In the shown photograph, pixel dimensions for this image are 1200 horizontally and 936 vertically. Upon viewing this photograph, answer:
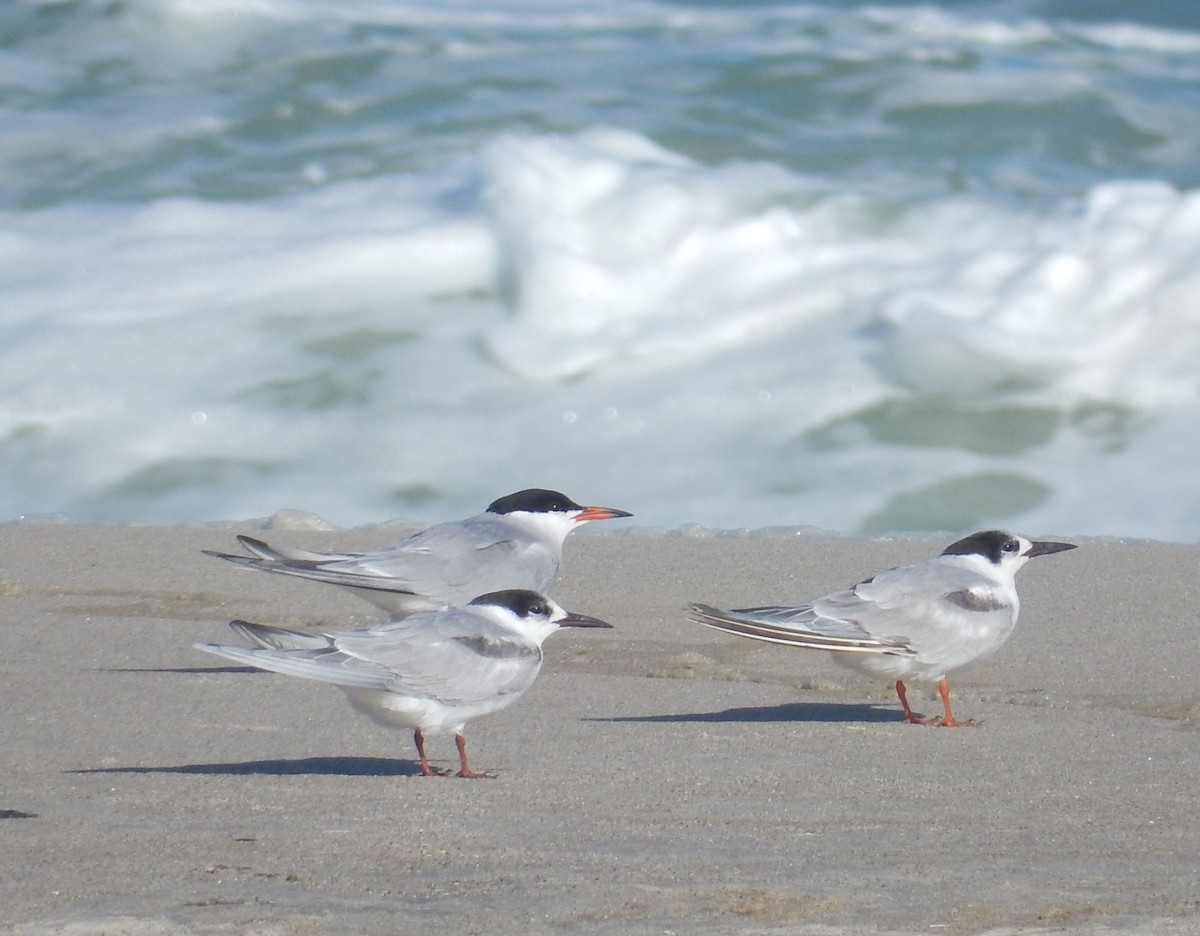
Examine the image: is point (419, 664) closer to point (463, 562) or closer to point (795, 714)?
point (795, 714)

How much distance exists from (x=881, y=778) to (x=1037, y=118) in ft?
31.3

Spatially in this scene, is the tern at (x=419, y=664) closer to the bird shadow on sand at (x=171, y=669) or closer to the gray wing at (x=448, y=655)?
the gray wing at (x=448, y=655)

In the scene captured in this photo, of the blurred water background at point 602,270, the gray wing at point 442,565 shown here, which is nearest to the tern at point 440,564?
the gray wing at point 442,565

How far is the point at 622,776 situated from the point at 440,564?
4.66 ft

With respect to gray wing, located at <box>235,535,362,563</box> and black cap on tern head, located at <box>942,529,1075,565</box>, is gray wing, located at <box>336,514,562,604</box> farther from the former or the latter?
black cap on tern head, located at <box>942,529,1075,565</box>

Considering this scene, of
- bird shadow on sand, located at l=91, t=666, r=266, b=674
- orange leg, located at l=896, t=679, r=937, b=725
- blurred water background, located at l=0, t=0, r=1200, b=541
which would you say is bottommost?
blurred water background, located at l=0, t=0, r=1200, b=541

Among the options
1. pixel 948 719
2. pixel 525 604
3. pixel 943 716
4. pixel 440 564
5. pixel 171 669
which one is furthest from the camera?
pixel 440 564

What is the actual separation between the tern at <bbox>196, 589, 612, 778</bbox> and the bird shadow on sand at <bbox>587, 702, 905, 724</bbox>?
16.9 inches

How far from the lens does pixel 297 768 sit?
11.4ft

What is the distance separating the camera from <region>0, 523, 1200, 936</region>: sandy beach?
8.12 feet

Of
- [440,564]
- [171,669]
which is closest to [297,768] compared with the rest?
[171,669]

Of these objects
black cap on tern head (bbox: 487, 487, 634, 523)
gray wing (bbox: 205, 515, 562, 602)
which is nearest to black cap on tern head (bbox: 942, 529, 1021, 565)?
black cap on tern head (bbox: 487, 487, 634, 523)

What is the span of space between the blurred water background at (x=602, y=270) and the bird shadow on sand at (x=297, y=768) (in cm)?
398

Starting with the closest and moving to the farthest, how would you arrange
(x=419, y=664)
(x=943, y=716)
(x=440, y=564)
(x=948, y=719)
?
(x=419, y=664) < (x=948, y=719) < (x=943, y=716) < (x=440, y=564)
